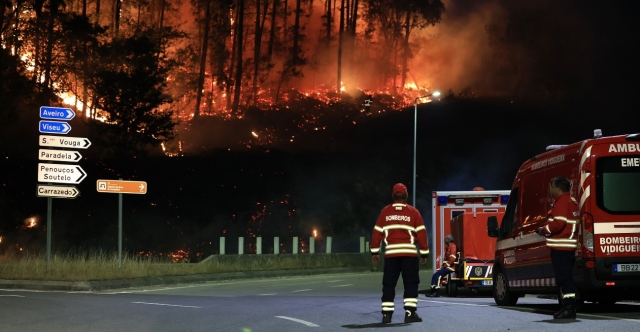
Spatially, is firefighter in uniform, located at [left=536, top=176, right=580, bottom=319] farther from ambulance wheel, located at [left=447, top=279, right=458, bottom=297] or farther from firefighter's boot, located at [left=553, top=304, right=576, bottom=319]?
ambulance wheel, located at [left=447, top=279, right=458, bottom=297]

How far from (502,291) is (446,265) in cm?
613

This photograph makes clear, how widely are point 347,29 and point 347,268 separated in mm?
59776

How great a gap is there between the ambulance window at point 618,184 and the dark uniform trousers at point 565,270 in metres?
0.91

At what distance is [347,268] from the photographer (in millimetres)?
37875

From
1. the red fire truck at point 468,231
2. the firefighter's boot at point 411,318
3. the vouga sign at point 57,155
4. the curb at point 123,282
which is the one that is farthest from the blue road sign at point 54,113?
the firefighter's boot at point 411,318

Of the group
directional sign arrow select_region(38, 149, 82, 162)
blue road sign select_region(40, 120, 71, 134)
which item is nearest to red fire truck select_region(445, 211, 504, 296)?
directional sign arrow select_region(38, 149, 82, 162)

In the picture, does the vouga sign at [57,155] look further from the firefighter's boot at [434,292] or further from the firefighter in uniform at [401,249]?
the firefighter in uniform at [401,249]

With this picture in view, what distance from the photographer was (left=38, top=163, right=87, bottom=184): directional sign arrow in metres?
24.9

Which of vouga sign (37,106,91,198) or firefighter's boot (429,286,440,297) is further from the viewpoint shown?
vouga sign (37,106,91,198)

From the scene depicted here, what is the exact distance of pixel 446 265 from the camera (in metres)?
22.6

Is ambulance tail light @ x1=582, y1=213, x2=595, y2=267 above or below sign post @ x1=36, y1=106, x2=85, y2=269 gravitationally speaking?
below

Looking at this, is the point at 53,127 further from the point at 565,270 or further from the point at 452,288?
the point at 565,270

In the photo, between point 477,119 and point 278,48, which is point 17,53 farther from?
point 477,119

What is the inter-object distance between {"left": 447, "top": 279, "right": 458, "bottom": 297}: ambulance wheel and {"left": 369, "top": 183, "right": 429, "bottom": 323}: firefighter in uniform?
10195 millimetres
